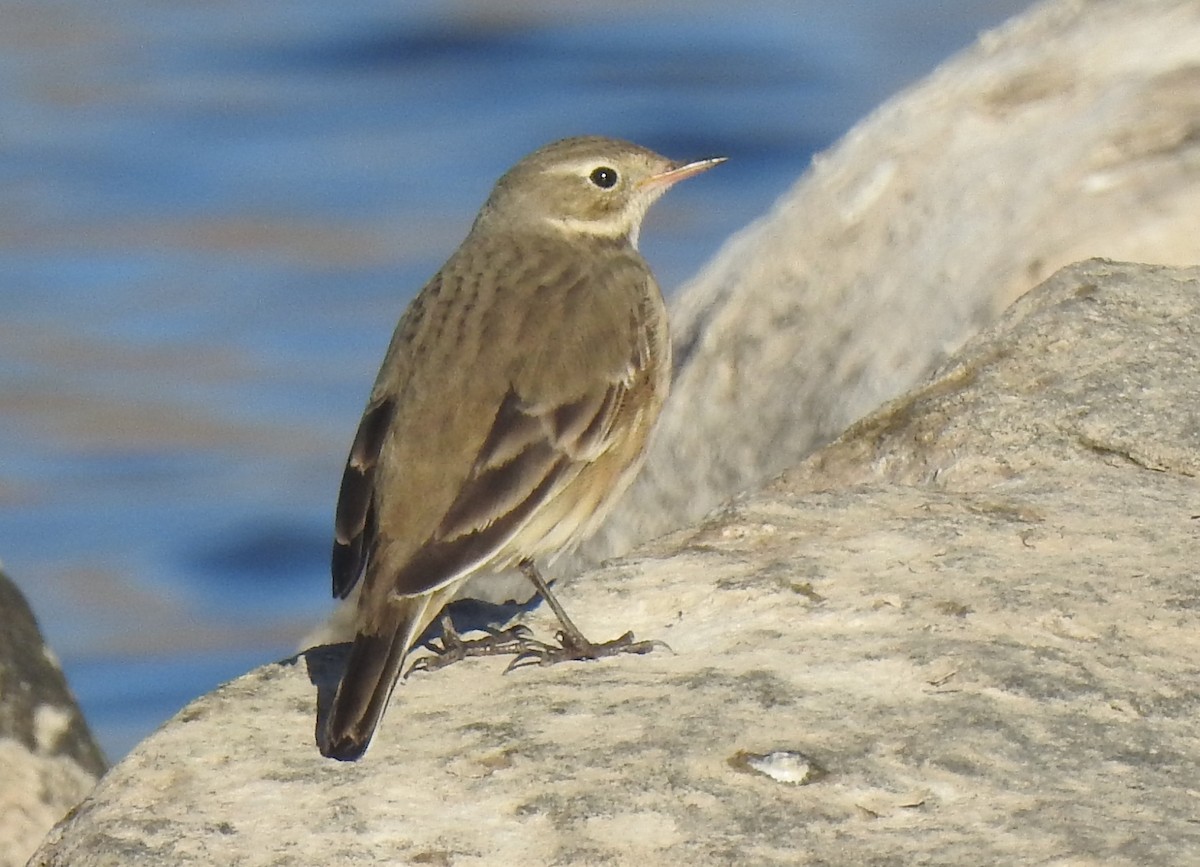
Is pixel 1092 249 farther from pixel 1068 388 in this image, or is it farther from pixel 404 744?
pixel 404 744

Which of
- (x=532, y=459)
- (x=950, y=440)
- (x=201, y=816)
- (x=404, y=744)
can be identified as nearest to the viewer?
(x=201, y=816)

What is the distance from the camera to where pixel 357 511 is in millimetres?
Answer: 6059

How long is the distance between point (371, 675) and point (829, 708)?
100cm

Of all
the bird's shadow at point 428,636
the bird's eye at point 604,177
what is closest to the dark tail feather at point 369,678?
the bird's shadow at point 428,636

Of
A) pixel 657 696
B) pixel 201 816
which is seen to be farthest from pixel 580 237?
pixel 201 816

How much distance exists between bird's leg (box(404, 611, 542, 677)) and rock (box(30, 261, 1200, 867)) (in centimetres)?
7

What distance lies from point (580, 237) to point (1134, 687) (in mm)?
2945

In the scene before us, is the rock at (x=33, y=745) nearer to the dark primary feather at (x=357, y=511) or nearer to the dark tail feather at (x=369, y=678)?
the dark primary feather at (x=357, y=511)

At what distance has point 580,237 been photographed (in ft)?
25.4

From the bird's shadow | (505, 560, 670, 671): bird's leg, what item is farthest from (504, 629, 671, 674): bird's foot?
the bird's shadow

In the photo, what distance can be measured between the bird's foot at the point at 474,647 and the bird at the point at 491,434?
0.35 feet

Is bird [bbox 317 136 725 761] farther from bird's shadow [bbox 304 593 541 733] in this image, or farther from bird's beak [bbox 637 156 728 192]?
bird's beak [bbox 637 156 728 192]

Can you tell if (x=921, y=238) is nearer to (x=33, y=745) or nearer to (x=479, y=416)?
(x=479, y=416)

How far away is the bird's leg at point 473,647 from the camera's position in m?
5.98
